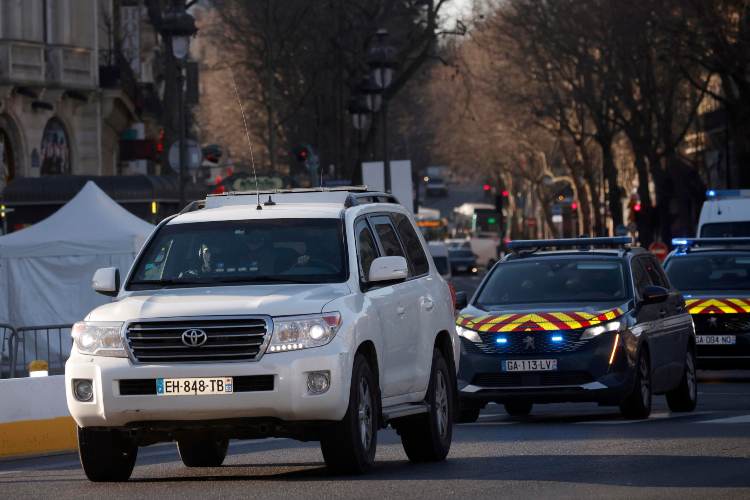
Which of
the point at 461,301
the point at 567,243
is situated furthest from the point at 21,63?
the point at 461,301

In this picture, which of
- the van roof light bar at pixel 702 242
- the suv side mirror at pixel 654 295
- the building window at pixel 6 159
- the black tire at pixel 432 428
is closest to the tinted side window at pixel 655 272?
the suv side mirror at pixel 654 295

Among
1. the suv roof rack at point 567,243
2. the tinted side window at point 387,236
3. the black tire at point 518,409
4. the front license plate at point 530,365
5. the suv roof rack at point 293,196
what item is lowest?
the black tire at point 518,409

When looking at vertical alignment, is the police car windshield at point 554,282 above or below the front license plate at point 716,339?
above

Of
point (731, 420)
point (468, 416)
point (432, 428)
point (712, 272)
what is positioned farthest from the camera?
point (712, 272)

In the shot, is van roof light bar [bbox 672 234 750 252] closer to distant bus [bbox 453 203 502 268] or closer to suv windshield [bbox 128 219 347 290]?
suv windshield [bbox 128 219 347 290]

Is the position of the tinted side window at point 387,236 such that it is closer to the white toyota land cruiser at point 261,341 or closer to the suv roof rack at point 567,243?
the white toyota land cruiser at point 261,341

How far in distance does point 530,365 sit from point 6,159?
100 ft

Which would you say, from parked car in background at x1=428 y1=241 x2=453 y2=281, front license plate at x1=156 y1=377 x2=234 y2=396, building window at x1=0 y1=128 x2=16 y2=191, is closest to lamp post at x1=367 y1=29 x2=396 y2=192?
parked car in background at x1=428 y1=241 x2=453 y2=281

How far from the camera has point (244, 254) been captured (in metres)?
13.1

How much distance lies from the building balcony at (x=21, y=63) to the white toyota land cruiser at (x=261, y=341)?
31405 mm

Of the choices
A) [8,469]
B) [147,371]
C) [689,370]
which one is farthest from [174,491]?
[689,370]

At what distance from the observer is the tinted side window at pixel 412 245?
14406 mm

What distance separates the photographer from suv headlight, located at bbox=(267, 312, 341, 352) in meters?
11.9

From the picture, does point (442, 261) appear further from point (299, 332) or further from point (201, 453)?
point (299, 332)
